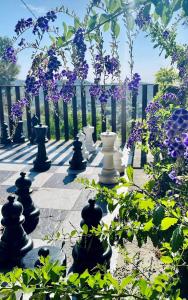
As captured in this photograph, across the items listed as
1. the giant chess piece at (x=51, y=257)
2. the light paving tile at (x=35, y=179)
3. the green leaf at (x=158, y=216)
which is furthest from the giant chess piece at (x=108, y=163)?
the green leaf at (x=158, y=216)

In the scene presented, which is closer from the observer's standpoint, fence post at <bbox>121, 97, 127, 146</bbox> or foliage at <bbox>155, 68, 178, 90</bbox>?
foliage at <bbox>155, 68, 178, 90</bbox>

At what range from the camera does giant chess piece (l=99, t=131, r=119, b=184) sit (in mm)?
4273

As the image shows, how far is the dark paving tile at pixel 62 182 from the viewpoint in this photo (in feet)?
13.9

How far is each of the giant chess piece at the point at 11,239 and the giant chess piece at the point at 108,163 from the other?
1843 millimetres

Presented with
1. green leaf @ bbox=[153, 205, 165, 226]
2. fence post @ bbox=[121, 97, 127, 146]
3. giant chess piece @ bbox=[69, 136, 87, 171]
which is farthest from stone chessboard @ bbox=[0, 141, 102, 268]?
green leaf @ bbox=[153, 205, 165, 226]

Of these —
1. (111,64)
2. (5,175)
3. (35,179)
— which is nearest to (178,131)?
(111,64)

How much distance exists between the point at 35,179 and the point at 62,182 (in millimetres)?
428

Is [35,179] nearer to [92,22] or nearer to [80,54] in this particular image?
[80,54]

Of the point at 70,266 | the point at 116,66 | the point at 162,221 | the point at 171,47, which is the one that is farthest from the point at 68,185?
the point at 162,221

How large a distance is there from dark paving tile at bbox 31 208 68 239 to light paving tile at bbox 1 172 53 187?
89 cm

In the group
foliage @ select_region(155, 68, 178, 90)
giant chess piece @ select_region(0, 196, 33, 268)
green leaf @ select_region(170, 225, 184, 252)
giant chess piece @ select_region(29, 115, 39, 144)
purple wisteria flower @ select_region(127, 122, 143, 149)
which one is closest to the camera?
green leaf @ select_region(170, 225, 184, 252)

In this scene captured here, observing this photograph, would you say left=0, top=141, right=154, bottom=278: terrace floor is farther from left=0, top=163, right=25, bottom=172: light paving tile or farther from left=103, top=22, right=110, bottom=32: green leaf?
left=103, top=22, right=110, bottom=32: green leaf

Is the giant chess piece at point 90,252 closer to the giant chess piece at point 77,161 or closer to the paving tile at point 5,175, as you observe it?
the paving tile at point 5,175

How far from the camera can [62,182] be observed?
439 centimetres
